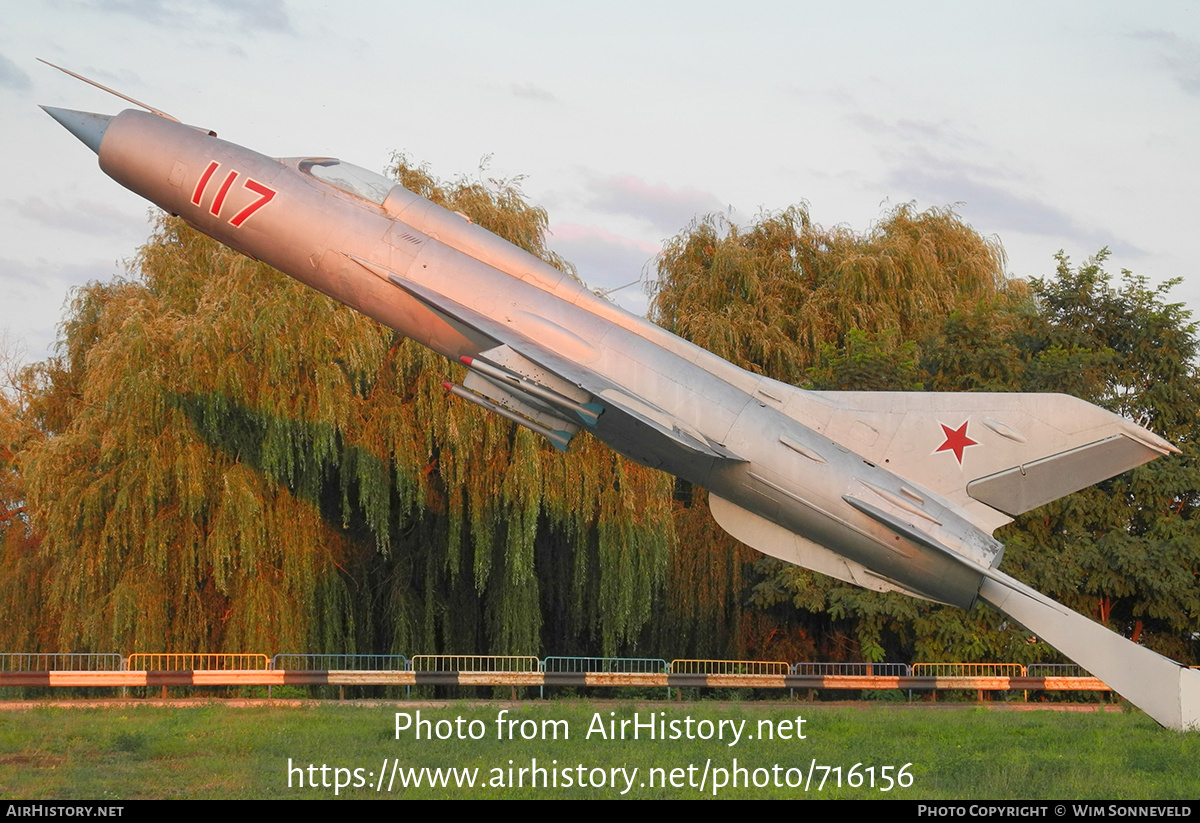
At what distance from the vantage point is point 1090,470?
13.9m

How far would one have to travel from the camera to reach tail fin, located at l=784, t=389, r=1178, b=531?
13.9 meters

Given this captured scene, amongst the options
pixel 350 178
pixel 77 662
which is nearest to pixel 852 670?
pixel 77 662

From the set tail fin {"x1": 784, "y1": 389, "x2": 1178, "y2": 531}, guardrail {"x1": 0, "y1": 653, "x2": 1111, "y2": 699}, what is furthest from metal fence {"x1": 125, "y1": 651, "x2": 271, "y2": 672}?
tail fin {"x1": 784, "y1": 389, "x2": 1178, "y2": 531}

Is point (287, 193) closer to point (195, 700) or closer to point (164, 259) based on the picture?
point (195, 700)

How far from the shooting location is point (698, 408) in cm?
1393

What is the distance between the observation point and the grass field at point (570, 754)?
1069cm

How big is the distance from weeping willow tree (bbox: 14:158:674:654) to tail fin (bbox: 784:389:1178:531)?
764cm

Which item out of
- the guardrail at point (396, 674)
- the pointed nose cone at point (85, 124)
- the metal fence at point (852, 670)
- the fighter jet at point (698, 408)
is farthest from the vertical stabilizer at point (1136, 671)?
the pointed nose cone at point (85, 124)

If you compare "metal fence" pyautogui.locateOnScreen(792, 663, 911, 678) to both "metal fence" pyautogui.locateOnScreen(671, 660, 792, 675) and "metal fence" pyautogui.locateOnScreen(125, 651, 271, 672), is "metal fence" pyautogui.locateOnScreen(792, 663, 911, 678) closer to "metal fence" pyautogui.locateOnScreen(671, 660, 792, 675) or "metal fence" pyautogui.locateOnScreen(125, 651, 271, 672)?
"metal fence" pyautogui.locateOnScreen(671, 660, 792, 675)

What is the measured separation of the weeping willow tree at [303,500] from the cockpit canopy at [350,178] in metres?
5.00

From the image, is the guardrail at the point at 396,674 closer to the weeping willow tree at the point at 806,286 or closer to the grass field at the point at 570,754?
the grass field at the point at 570,754

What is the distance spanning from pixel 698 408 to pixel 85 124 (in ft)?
29.1

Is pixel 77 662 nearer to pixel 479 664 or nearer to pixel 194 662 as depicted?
pixel 194 662

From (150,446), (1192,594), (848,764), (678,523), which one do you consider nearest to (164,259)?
(150,446)
